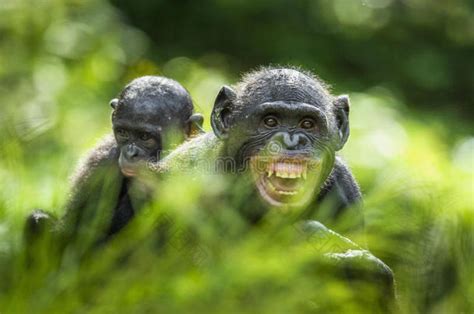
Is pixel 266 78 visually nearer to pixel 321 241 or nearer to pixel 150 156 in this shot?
pixel 150 156

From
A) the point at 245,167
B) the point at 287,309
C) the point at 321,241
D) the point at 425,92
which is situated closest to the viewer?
the point at 287,309

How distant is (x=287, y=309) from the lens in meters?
2.03

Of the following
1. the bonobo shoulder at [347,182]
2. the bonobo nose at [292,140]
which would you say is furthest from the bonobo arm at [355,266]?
the bonobo shoulder at [347,182]

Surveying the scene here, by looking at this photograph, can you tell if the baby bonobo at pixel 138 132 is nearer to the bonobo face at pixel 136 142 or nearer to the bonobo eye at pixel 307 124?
the bonobo face at pixel 136 142

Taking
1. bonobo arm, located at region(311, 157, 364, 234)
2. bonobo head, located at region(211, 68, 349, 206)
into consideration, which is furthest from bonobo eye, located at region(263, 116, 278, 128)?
bonobo arm, located at region(311, 157, 364, 234)

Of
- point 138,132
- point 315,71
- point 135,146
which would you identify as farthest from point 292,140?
point 315,71

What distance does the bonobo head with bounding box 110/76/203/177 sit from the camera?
16.6ft

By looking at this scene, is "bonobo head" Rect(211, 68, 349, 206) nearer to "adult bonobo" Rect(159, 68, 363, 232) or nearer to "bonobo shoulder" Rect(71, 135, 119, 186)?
"adult bonobo" Rect(159, 68, 363, 232)

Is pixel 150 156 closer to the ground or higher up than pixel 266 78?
closer to the ground

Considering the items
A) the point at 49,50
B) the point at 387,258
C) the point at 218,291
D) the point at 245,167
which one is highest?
the point at 218,291

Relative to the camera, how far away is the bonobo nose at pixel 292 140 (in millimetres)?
4035

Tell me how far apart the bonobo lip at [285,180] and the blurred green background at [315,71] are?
330mm

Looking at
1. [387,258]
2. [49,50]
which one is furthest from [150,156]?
[49,50]

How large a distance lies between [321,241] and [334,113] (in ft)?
6.05
